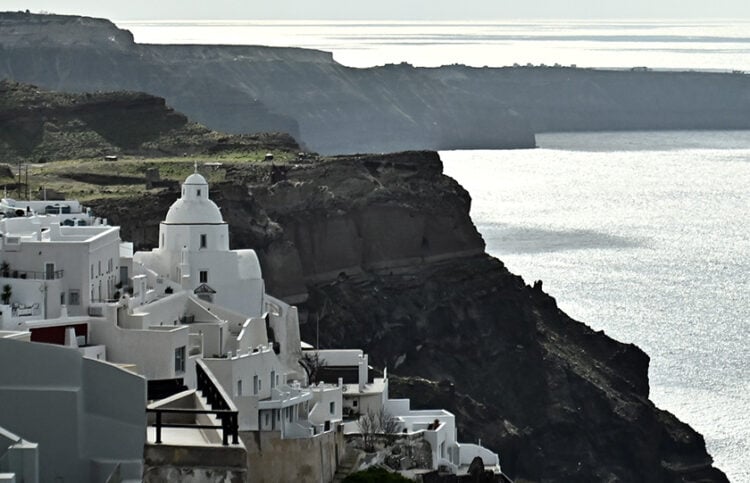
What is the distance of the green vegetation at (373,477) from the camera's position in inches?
1024

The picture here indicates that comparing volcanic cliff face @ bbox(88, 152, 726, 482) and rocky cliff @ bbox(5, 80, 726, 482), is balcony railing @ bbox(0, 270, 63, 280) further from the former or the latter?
volcanic cliff face @ bbox(88, 152, 726, 482)

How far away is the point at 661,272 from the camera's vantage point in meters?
122

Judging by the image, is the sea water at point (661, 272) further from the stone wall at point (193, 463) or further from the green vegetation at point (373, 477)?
the stone wall at point (193, 463)

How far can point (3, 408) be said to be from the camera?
1271 cm

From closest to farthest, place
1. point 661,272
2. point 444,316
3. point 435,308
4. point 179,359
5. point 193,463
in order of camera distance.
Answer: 1. point 193,463
2. point 179,359
3. point 444,316
4. point 435,308
5. point 661,272

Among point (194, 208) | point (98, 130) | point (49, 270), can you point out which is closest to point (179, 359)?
point (49, 270)

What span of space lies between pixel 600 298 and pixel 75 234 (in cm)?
7242

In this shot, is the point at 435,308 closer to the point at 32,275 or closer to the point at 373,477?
the point at 32,275

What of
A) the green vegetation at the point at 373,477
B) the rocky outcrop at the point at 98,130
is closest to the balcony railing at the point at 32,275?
the green vegetation at the point at 373,477

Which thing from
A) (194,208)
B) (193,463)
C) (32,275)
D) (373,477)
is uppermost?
(193,463)

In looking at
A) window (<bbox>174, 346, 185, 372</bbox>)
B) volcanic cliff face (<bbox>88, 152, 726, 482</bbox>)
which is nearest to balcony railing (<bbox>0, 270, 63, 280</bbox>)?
window (<bbox>174, 346, 185, 372</bbox>)

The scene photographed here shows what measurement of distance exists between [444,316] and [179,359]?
41283mm

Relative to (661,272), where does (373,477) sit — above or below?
above

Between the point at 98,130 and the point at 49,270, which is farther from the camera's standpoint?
the point at 98,130
